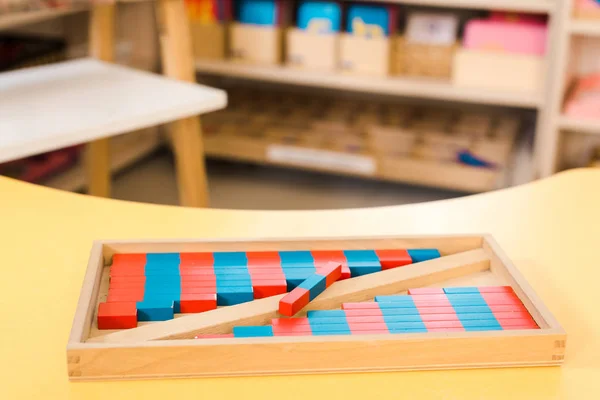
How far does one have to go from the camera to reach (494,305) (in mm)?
967

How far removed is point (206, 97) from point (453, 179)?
4.07 feet

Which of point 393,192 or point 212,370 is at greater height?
point 212,370

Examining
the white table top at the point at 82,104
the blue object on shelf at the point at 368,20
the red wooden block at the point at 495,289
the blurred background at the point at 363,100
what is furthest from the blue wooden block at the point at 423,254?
the blue object on shelf at the point at 368,20

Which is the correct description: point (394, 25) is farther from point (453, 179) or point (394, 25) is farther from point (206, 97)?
point (206, 97)

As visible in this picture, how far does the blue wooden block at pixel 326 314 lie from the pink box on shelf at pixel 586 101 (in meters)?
2.01

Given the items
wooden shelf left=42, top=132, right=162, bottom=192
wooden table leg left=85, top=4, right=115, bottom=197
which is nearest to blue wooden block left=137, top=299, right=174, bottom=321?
wooden table leg left=85, top=4, right=115, bottom=197

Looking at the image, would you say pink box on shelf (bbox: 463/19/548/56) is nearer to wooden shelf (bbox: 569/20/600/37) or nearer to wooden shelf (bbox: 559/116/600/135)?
wooden shelf (bbox: 569/20/600/37)

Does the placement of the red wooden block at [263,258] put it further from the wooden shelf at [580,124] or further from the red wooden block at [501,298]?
the wooden shelf at [580,124]

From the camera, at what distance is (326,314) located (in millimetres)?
941

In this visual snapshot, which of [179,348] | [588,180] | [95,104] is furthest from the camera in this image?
[95,104]

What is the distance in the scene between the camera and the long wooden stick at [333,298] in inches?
35.1

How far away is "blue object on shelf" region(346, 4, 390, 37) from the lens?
2887mm

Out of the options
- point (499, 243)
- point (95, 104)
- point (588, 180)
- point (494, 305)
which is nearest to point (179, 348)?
point (494, 305)

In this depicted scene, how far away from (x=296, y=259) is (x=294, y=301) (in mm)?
150
